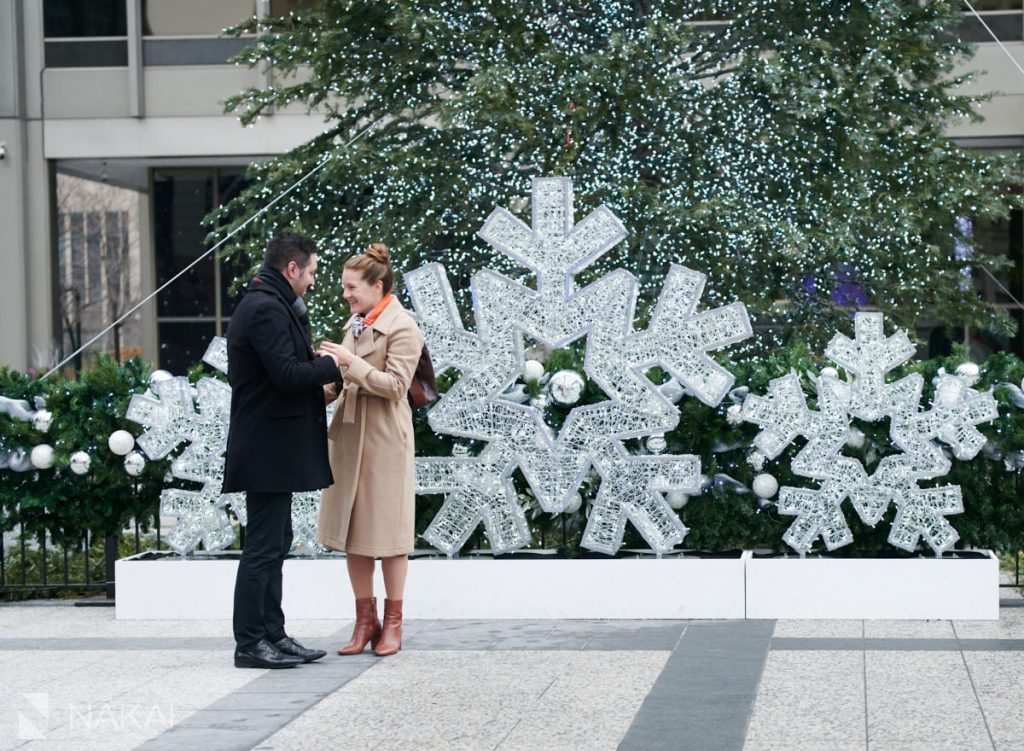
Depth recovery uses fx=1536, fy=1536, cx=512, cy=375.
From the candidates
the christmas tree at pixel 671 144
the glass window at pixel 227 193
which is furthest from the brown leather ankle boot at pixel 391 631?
the glass window at pixel 227 193

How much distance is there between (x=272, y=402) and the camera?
22.7ft

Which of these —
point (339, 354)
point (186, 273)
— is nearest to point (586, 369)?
point (339, 354)

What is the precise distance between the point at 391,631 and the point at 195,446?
2062 millimetres

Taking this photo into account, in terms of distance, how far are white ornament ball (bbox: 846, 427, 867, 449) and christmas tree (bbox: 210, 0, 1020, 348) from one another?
21.0 feet

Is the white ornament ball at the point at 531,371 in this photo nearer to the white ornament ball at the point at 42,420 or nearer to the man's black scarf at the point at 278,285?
the man's black scarf at the point at 278,285

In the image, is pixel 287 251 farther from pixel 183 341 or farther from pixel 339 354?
pixel 183 341

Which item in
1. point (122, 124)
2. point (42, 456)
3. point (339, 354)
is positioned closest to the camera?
point (339, 354)

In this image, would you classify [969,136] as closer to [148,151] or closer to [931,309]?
[931,309]

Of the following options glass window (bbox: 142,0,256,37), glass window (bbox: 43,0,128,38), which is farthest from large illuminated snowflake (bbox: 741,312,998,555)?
glass window (bbox: 43,0,128,38)

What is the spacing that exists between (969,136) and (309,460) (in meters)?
19.3

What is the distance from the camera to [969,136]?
944 inches

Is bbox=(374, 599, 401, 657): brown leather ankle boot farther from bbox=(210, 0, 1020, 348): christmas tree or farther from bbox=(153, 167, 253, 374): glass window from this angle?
bbox=(153, 167, 253, 374): glass window

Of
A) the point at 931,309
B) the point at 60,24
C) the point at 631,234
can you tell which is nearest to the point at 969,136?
the point at 931,309

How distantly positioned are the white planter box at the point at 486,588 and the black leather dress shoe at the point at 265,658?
53.0 inches
